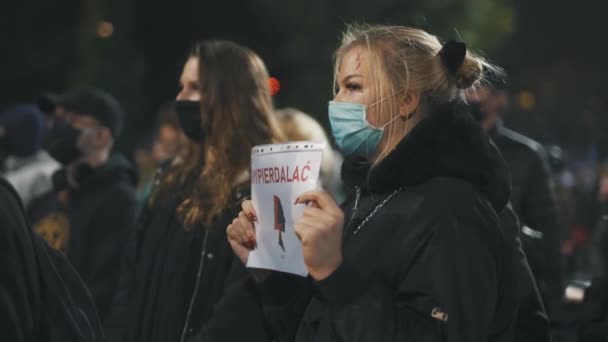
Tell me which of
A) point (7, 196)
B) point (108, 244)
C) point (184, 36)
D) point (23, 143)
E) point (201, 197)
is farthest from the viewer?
point (184, 36)

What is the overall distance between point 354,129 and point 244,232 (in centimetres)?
55

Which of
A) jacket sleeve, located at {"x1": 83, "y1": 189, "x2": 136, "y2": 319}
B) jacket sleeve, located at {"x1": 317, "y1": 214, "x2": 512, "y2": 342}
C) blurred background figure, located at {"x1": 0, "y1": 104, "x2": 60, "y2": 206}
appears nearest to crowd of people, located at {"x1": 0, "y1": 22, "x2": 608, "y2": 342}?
jacket sleeve, located at {"x1": 317, "y1": 214, "x2": 512, "y2": 342}

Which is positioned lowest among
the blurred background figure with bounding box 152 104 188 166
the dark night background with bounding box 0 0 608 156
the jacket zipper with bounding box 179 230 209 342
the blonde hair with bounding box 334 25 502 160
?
the dark night background with bounding box 0 0 608 156

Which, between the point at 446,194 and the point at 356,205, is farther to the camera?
the point at 356,205

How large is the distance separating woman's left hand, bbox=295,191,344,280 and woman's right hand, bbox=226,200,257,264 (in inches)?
22.4

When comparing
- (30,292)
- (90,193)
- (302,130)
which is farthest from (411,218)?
(302,130)

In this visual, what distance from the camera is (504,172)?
11.0 ft

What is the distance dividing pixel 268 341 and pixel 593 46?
171 ft

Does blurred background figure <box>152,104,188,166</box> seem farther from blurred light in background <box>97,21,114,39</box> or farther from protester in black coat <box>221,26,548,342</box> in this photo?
blurred light in background <box>97,21,114,39</box>

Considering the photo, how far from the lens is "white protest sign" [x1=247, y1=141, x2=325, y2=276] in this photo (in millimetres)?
3422

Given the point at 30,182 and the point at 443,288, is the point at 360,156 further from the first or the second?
the point at 30,182

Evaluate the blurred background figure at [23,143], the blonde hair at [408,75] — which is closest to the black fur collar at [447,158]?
the blonde hair at [408,75]

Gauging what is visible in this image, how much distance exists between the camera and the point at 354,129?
3506mm

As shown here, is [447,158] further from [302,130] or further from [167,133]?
[167,133]
